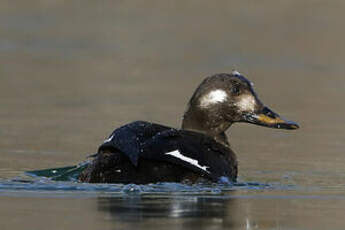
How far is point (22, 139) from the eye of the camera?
39.4 ft

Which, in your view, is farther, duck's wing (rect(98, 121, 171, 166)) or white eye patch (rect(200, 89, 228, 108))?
white eye patch (rect(200, 89, 228, 108))

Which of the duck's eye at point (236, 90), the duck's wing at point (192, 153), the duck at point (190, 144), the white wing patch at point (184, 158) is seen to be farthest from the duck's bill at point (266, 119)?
the white wing patch at point (184, 158)

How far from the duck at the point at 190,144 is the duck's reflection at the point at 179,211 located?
263 millimetres

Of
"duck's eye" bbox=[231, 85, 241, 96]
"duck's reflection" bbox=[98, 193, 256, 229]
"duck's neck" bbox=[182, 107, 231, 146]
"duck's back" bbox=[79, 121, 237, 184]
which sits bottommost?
"duck's reflection" bbox=[98, 193, 256, 229]

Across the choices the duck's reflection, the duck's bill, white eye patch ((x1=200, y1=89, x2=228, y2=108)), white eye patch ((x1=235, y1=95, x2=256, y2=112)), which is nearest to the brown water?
the duck's reflection

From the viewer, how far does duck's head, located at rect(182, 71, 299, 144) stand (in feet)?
33.0

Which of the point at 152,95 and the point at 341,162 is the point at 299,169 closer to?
the point at 341,162

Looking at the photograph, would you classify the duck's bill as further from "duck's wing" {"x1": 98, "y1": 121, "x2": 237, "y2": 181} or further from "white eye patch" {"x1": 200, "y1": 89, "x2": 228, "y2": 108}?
"duck's wing" {"x1": 98, "y1": 121, "x2": 237, "y2": 181}

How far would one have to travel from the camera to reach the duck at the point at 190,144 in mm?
8625

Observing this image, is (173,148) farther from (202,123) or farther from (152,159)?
(202,123)

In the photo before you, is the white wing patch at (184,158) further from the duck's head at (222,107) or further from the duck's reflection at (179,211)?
the duck's head at (222,107)

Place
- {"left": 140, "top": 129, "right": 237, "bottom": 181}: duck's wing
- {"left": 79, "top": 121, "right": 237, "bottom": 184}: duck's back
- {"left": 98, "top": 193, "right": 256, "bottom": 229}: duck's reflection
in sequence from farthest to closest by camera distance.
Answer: {"left": 140, "top": 129, "right": 237, "bottom": 181}: duck's wing
{"left": 79, "top": 121, "right": 237, "bottom": 184}: duck's back
{"left": 98, "top": 193, "right": 256, "bottom": 229}: duck's reflection

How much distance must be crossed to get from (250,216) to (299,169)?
9.04 feet

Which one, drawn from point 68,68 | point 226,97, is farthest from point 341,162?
point 68,68
